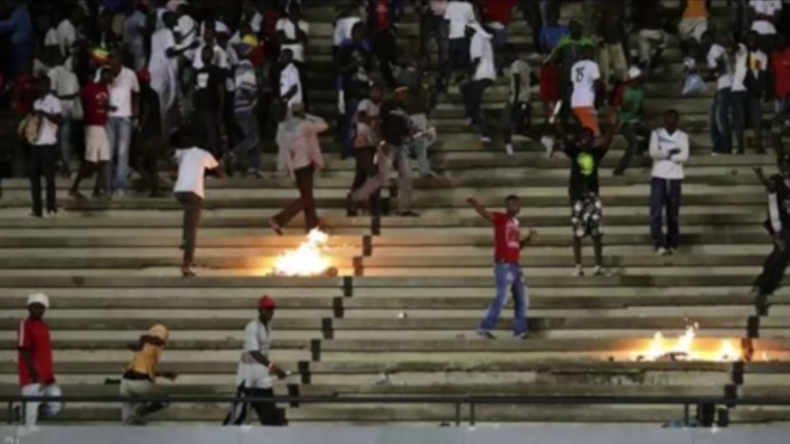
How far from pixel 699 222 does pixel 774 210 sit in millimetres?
1959

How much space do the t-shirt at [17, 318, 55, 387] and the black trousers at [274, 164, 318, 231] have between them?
5.05 metres

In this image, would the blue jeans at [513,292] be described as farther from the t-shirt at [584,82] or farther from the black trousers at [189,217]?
the t-shirt at [584,82]

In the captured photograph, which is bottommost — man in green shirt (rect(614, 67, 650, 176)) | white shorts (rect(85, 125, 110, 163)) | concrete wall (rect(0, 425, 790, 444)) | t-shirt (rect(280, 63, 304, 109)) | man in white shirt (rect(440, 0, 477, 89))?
concrete wall (rect(0, 425, 790, 444))

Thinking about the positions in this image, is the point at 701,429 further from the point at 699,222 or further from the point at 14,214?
the point at 14,214

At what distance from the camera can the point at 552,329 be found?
3238 cm

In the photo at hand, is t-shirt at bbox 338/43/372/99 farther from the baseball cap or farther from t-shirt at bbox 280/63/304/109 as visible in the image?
the baseball cap

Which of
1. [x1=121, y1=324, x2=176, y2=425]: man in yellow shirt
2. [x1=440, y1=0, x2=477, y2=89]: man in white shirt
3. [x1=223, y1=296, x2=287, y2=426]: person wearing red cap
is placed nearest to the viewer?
[x1=223, y1=296, x2=287, y2=426]: person wearing red cap

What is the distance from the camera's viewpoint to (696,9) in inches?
1507

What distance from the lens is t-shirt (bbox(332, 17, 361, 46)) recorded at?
124ft

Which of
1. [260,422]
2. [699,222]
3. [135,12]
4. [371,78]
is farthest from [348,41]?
[260,422]

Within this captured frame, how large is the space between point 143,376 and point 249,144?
6019 mm

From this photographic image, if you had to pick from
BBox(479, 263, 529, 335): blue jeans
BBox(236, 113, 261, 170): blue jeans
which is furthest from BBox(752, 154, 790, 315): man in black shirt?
BBox(236, 113, 261, 170): blue jeans

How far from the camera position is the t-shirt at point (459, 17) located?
3678 cm

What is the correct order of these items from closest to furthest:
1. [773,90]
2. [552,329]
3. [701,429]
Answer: [701,429] < [552,329] < [773,90]
